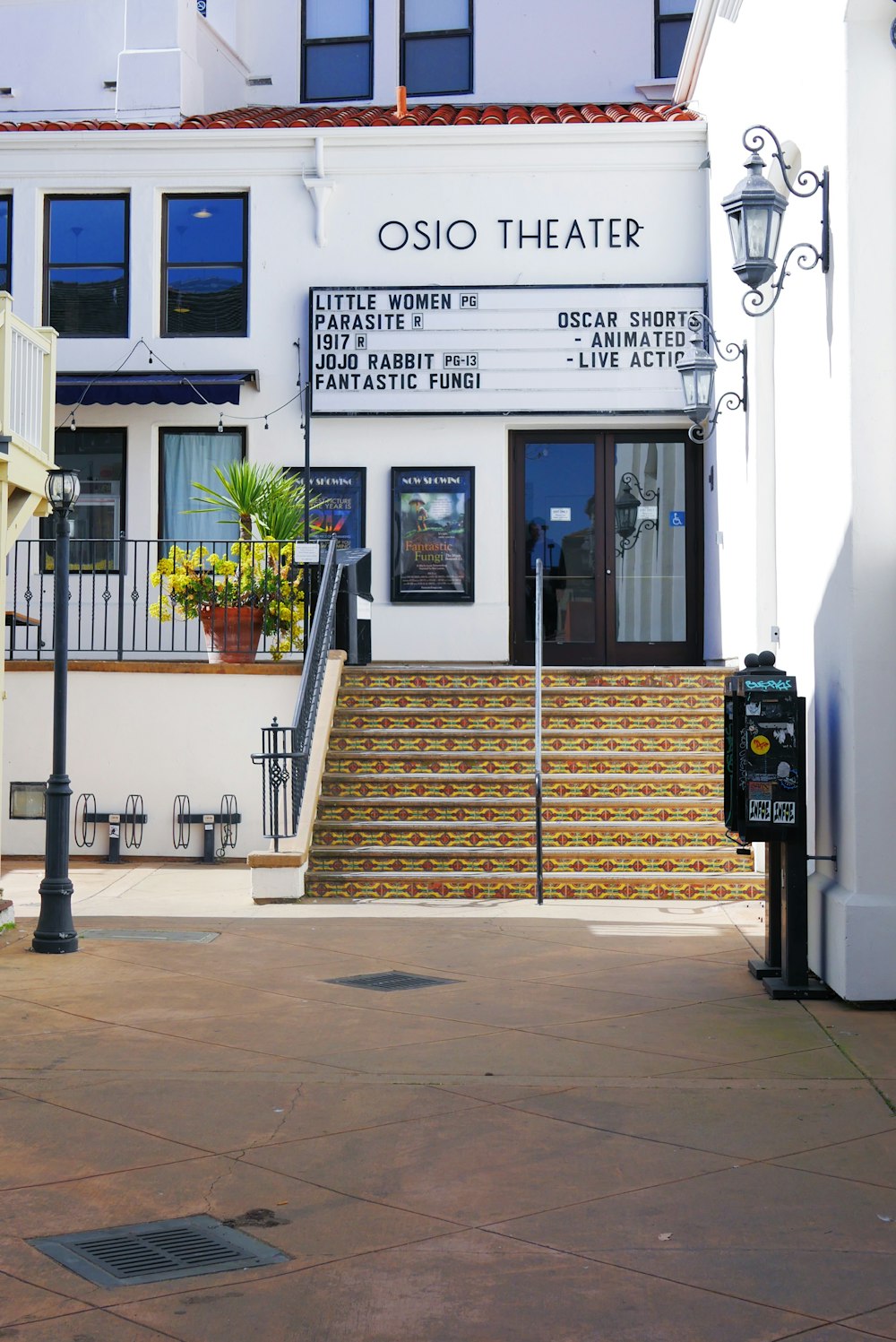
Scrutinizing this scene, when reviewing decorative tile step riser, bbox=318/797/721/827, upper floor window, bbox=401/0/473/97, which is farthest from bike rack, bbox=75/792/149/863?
upper floor window, bbox=401/0/473/97

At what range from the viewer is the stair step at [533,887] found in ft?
34.9

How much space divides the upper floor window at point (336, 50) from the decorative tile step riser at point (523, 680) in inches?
368

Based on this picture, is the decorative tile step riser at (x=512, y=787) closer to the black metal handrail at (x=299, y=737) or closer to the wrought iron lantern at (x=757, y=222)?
the black metal handrail at (x=299, y=737)

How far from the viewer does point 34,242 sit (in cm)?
1606

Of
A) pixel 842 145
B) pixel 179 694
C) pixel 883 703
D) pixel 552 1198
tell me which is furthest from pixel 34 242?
pixel 552 1198

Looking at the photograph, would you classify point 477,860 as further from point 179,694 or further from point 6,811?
point 6,811

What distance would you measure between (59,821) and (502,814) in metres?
3.78

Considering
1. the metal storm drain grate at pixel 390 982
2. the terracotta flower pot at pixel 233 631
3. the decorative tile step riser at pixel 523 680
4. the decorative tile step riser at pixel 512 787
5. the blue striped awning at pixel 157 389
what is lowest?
the metal storm drain grate at pixel 390 982

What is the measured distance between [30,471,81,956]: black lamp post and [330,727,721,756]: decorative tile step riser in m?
3.66

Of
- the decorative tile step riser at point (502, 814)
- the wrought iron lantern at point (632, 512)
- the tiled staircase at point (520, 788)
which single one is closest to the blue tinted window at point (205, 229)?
the wrought iron lantern at point (632, 512)

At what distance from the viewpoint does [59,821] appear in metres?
8.77

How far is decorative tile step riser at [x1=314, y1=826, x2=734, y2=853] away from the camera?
11.1m

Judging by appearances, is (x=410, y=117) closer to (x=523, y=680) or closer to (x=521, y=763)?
(x=523, y=680)

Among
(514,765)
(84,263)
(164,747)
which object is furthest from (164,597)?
(84,263)
